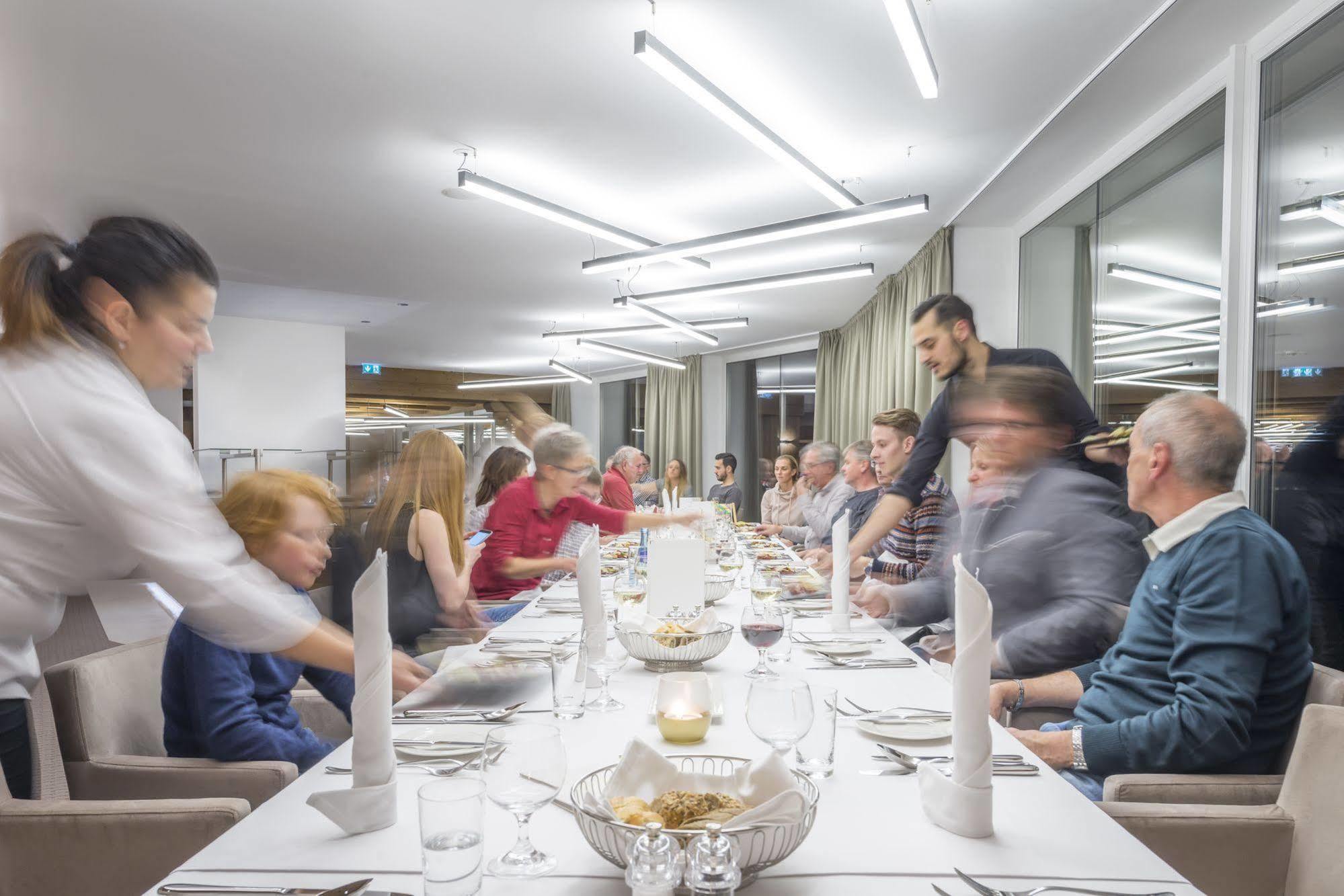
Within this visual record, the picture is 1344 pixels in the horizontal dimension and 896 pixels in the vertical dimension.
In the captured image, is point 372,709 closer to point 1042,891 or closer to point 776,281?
point 1042,891

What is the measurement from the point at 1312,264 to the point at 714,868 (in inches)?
125

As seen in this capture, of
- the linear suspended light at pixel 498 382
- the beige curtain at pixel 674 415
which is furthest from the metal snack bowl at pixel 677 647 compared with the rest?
the linear suspended light at pixel 498 382

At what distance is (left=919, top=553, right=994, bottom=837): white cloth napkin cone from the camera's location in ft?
3.43

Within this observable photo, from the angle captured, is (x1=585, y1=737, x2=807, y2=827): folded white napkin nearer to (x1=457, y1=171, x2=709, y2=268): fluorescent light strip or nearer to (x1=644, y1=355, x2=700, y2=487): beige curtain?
(x1=457, y1=171, x2=709, y2=268): fluorescent light strip

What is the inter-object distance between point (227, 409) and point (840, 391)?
673 cm

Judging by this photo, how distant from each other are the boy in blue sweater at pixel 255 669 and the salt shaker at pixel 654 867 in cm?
106

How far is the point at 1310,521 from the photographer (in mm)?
2889

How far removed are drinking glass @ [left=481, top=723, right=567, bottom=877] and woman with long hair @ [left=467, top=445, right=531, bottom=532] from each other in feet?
12.1

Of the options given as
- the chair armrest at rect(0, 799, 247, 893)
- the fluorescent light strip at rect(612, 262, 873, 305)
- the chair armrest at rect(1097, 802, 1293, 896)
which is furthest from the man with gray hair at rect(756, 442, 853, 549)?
the chair armrest at rect(0, 799, 247, 893)

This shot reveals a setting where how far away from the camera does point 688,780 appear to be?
3.41ft

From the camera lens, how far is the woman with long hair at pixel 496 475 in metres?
4.82

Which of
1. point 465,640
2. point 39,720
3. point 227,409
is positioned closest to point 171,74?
point 39,720

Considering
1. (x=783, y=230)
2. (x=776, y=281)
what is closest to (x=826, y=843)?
(x=783, y=230)

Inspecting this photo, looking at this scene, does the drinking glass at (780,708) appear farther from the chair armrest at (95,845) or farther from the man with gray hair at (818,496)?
the man with gray hair at (818,496)
